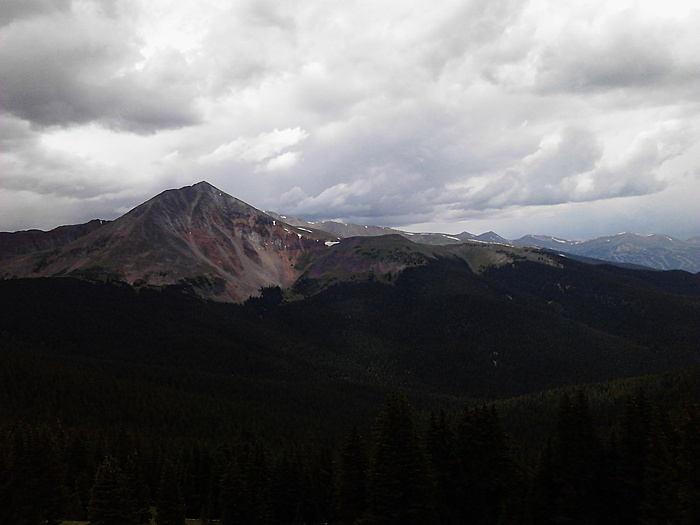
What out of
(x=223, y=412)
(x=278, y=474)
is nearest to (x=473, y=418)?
(x=278, y=474)

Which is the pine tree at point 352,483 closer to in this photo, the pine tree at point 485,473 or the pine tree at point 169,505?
the pine tree at point 485,473

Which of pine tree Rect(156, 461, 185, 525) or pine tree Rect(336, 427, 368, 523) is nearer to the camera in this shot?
pine tree Rect(336, 427, 368, 523)

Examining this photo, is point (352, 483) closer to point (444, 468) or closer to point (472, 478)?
point (444, 468)

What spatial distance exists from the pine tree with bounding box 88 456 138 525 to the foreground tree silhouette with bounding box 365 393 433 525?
1060 inches

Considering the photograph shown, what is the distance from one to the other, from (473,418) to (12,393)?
160104mm

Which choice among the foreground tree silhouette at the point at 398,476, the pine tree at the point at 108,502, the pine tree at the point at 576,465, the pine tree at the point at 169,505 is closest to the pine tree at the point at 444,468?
the foreground tree silhouette at the point at 398,476

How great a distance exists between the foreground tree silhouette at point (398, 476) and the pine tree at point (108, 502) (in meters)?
26.9

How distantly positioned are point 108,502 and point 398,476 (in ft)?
99.0

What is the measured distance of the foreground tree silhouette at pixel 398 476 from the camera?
31781mm

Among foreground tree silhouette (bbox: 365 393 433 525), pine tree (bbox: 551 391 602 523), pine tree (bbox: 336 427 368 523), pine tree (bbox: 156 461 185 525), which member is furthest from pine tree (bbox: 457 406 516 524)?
pine tree (bbox: 156 461 185 525)

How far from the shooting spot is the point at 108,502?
4222 cm

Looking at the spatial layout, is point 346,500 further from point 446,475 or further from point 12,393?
point 12,393

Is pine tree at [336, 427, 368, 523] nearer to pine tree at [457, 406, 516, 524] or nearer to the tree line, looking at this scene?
the tree line

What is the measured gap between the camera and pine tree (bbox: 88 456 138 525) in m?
42.0
